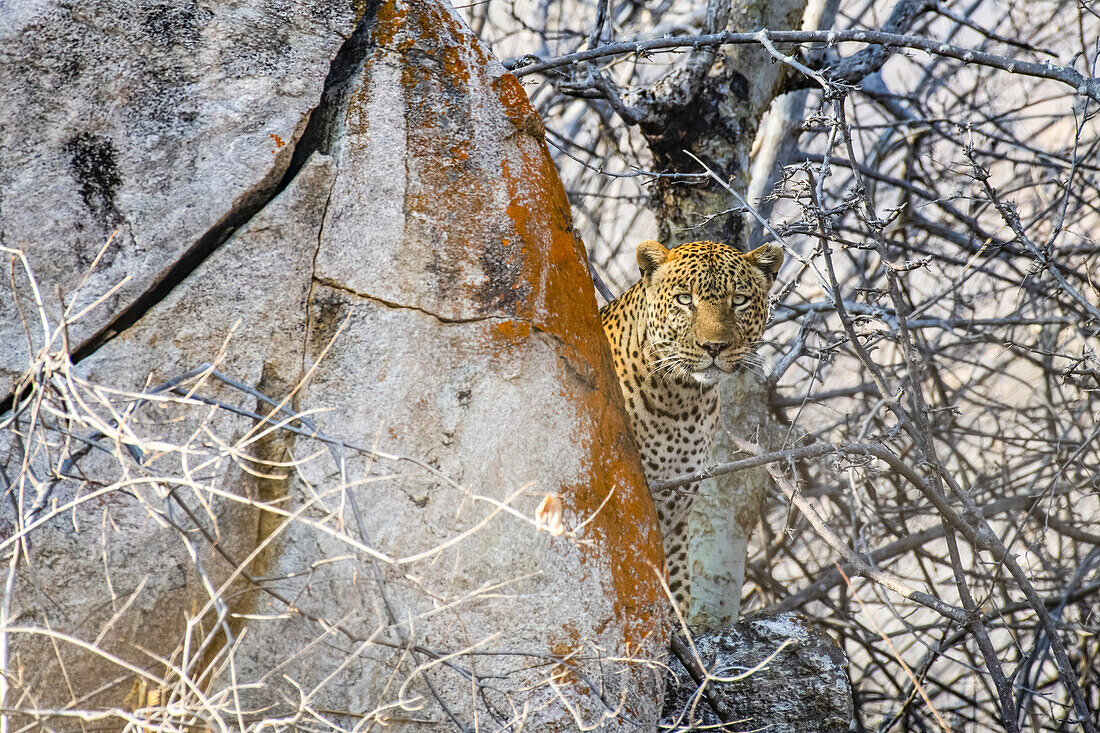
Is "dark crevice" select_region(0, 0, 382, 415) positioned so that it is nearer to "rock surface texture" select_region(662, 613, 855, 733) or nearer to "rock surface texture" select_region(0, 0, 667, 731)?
"rock surface texture" select_region(0, 0, 667, 731)

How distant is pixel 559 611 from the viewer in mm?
3176

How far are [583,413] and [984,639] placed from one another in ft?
5.86

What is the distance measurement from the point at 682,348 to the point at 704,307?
0.66ft

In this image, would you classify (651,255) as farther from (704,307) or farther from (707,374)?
(707,374)

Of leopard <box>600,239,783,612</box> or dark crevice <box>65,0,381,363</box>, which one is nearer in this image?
dark crevice <box>65,0,381,363</box>

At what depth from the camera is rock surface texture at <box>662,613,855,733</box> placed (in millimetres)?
4016

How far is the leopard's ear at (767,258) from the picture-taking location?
4.84 m

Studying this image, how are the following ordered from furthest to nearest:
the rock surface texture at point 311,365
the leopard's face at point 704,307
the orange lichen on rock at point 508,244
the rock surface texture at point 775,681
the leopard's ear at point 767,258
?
the leopard's ear at point 767,258 → the leopard's face at point 704,307 → the rock surface texture at point 775,681 → the orange lichen on rock at point 508,244 → the rock surface texture at point 311,365

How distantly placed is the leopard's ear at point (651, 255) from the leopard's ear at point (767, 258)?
39cm

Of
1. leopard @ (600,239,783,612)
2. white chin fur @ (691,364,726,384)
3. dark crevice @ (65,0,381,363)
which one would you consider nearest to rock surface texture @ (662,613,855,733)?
leopard @ (600,239,783,612)

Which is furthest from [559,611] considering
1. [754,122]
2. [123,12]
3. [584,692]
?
[754,122]

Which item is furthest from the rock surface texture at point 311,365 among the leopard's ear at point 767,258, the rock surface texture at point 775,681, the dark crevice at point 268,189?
the leopard's ear at point 767,258

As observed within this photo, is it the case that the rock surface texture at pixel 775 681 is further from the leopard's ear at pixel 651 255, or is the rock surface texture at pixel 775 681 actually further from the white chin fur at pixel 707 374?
the leopard's ear at pixel 651 255

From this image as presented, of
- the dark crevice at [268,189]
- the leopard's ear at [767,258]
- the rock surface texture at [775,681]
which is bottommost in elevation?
the rock surface texture at [775,681]
